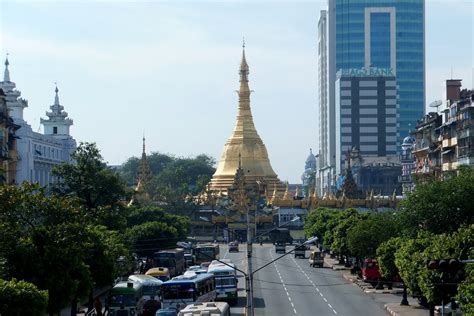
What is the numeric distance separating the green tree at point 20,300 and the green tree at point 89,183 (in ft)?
171

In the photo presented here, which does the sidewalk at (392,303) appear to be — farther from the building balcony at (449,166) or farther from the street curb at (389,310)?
the building balcony at (449,166)

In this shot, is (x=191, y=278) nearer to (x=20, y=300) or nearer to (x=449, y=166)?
(x=20, y=300)

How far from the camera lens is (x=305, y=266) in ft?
382

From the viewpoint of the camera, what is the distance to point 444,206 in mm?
76188

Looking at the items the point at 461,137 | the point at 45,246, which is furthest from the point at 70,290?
the point at 461,137

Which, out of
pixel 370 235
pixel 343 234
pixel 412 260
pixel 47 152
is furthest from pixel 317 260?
pixel 412 260

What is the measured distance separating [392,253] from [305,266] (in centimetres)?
3981

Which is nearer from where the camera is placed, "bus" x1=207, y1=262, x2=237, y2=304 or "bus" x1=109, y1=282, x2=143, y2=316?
"bus" x1=109, y1=282, x2=143, y2=316

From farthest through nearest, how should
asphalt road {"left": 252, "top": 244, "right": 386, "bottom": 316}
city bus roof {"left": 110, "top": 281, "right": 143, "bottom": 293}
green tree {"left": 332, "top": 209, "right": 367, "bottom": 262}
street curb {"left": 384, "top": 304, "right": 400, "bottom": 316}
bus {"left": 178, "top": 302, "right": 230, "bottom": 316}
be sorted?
green tree {"left": 332, "top": 209, "right": 367, "bottom": 262}
asphalt road {"left": 252, "top": 244, "right": 386, "bottom": 316}
street curb {"left": 384, "top": 304, "right": 400, "bottom": 316}
city bus roof {"left": 110, "top": 281, "right": 143, "bottom": 293}
bus {"left": 178, "top": 302, "right": 230, "bottom": 316}

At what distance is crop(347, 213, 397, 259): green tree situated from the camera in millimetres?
91625

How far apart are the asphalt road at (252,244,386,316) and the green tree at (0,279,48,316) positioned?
24548mm

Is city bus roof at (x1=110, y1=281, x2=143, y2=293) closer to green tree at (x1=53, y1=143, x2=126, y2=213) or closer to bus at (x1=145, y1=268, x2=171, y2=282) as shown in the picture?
bus at (x1=145, y1=268, x2=171, y2=282)

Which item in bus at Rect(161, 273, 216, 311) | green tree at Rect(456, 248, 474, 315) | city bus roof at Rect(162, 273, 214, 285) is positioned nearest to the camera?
green tree at Rect(456, 248, 474, 315)

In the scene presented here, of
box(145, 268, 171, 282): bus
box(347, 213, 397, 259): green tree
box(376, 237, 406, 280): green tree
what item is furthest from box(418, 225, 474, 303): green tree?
box(347, 213, 397, 259): green tree
